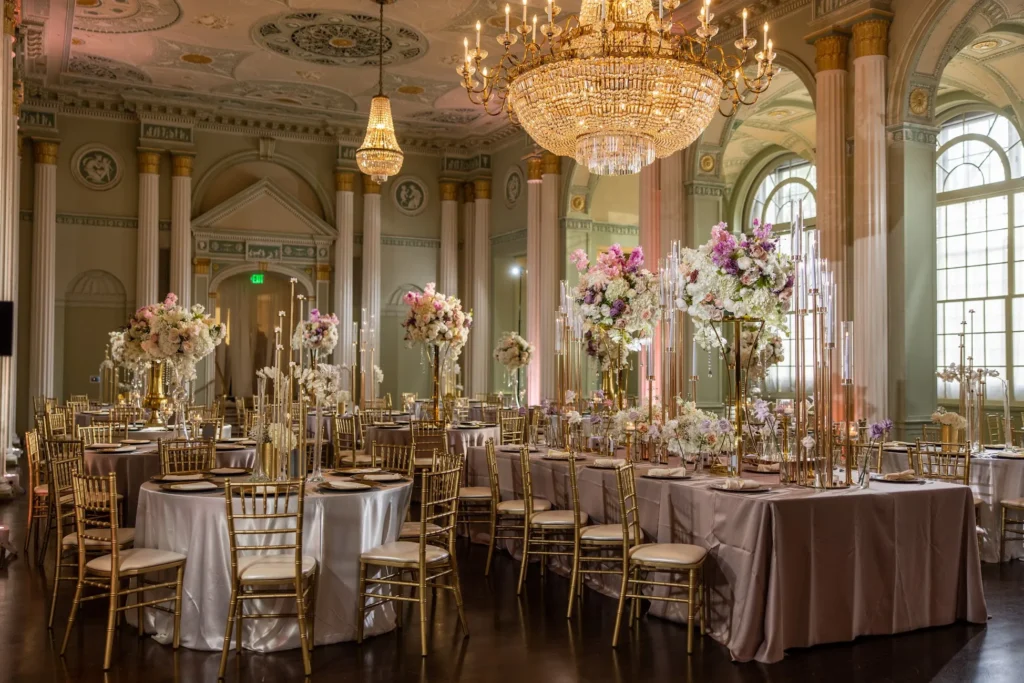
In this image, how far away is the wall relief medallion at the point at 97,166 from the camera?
16562mm

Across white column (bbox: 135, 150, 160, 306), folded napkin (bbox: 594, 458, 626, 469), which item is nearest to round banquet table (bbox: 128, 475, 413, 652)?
folded napkin (bbox: 594, 458, 626, 469)

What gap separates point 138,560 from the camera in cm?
488

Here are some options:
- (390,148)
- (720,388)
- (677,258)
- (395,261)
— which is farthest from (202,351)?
(395,261)

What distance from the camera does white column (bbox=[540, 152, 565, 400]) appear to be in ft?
53.1

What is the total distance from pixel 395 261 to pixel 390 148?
361 inches

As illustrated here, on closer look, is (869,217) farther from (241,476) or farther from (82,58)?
(82,58)

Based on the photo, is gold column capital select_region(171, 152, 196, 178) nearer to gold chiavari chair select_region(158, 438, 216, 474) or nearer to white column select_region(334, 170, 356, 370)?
white column select_region(334, 170, 356, 370)

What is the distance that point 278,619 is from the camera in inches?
198

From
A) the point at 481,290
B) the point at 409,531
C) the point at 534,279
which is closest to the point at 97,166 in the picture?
the point at 481,290

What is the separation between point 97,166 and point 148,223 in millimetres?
1350

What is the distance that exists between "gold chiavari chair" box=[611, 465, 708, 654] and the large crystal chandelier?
2.29 m

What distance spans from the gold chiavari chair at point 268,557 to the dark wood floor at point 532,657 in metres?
0.23

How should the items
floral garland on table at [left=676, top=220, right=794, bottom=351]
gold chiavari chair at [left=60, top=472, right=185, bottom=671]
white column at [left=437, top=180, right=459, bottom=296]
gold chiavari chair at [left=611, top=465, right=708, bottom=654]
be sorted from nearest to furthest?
gold chiavari chair at [left=60, top=472, right=185, bottom=671] < gold chiavari chair at [left=611, top=465, right=708, bottom=654] < floral garland on table at [left=676, top=220, right=794, bottom=351] < white column at [left=437, top=180, right=459, bottom=296]

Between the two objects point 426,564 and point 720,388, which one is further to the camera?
point 720,388
